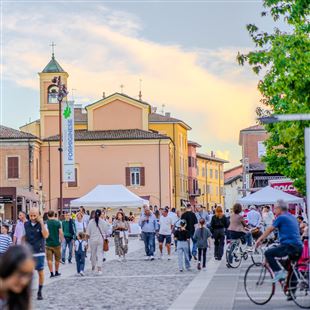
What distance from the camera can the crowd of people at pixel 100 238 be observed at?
478 cm

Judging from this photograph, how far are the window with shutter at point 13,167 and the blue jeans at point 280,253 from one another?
66489mm

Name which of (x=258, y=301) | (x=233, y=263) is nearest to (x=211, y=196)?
(x=233, y=263)

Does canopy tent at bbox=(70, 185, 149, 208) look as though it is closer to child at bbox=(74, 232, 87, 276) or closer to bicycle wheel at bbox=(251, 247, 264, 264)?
bicycle wheel at bbox=(251, 247, 264, 264)

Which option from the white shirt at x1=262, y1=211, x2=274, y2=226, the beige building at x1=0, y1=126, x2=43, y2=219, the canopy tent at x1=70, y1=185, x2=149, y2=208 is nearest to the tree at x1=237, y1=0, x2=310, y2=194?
the white shirt at x1=262, y1=211, x2=274, y2=226

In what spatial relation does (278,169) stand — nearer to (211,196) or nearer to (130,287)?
(130,287)

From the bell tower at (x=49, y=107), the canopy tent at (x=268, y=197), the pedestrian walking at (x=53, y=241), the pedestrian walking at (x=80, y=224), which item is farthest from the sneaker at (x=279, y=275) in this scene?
the bell tower at (x=49, y=107)

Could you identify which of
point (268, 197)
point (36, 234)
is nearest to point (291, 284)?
point (36, 234)

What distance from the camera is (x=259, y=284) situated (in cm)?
1537

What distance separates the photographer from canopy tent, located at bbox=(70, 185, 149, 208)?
40750 mm

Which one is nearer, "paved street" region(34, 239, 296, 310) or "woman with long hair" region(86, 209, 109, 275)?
"paved street" region(34, 239, 296, 310)

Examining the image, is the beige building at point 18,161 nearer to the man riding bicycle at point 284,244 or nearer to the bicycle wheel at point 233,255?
the bicycle wheel at point 233,255

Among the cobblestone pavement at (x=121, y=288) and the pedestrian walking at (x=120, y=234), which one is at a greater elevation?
the pedestrian walking at (x=120, y=234)

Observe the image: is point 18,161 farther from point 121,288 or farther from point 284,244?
point 284,244

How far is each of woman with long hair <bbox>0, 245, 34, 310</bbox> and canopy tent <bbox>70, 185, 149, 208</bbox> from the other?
116 feet
